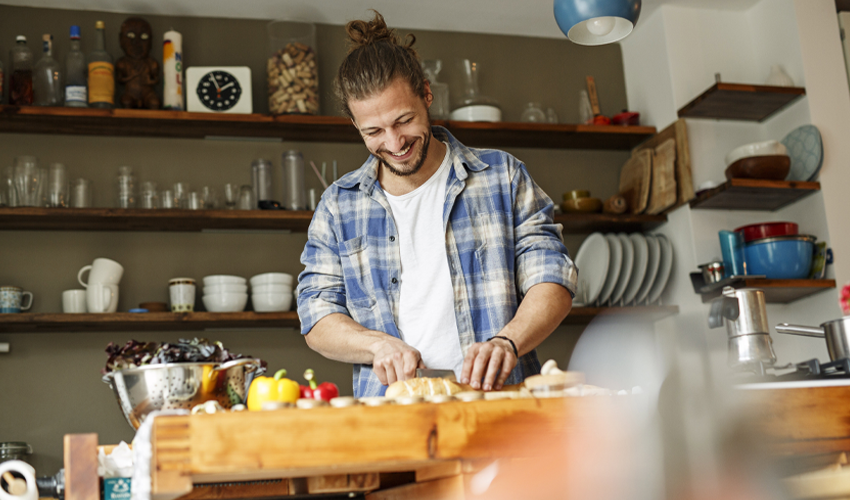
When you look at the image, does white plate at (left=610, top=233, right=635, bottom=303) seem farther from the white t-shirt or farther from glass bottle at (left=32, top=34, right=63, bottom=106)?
glass bottle at (left=32, top=34, right=63, bottom=106)

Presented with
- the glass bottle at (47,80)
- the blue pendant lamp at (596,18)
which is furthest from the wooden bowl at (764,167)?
the glass bottle at (47,80)

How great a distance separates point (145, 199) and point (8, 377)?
33.9 inches

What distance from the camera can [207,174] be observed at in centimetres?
334

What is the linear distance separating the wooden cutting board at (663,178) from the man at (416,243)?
5.87 ft

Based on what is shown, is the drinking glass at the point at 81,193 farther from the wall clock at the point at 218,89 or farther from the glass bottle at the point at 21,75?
the wall clock at the point at 218,89

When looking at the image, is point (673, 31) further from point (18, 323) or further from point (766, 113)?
point (18, 323)

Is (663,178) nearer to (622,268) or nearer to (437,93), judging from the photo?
(622,268)

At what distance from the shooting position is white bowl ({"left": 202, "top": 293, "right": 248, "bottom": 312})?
9.96 feet

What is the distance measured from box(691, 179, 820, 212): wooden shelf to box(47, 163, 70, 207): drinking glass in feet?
8.43

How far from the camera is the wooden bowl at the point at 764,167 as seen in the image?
320 centimetres

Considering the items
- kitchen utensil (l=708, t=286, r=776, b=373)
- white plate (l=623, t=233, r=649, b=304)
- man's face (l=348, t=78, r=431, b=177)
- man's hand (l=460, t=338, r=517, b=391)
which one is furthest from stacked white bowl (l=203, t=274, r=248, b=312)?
man's hand (l=460, t=338, r=517, b=391)

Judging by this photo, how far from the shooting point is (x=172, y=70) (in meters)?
3.20

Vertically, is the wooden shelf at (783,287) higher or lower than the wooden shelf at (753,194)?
lower

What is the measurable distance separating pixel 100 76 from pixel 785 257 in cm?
283
